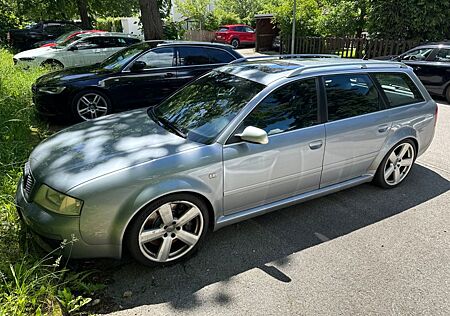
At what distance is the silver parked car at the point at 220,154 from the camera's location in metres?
2.52

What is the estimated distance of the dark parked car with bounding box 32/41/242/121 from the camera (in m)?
5.98

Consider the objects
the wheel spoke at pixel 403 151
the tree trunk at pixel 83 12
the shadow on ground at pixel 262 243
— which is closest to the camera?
the shadow on ground at pixel 262 243

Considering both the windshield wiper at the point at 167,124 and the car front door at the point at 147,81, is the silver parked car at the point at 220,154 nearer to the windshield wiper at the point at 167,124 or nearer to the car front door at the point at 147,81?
the windshield wiper at the point at 167,124

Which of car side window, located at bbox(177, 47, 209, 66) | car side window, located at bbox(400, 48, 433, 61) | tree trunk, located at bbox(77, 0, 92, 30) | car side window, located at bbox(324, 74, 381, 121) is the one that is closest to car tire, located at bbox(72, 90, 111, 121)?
car side window, located at bbox(177, 47, 209, 66)

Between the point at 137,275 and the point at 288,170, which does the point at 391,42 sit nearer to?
the point at 288,170

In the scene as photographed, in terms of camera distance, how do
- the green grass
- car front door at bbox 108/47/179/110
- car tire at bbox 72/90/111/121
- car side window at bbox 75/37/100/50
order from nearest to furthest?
the green grass < car tire at bbox 72/90/111/121 < car front door at bbox 108/47/179/110 < car side window at bbox 75/37/100/50

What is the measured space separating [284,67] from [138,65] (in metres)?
3.57

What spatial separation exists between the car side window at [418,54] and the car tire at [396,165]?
6288 millimetres

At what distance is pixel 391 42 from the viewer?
40.1 ft

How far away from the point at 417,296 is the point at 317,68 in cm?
220

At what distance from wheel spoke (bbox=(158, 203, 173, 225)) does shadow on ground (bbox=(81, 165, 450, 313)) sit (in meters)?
0.40

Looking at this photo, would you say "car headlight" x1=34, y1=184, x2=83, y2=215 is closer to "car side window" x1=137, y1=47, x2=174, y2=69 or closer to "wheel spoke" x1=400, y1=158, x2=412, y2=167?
"wheel spoke" x1=400, y1=158, x2=412, y2=167

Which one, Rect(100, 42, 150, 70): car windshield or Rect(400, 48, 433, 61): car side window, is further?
Rect(400, 48, 433, 61): car side window

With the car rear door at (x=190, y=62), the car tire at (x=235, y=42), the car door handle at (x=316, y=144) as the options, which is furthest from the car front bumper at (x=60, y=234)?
the car tire at (x=235, y=42)
